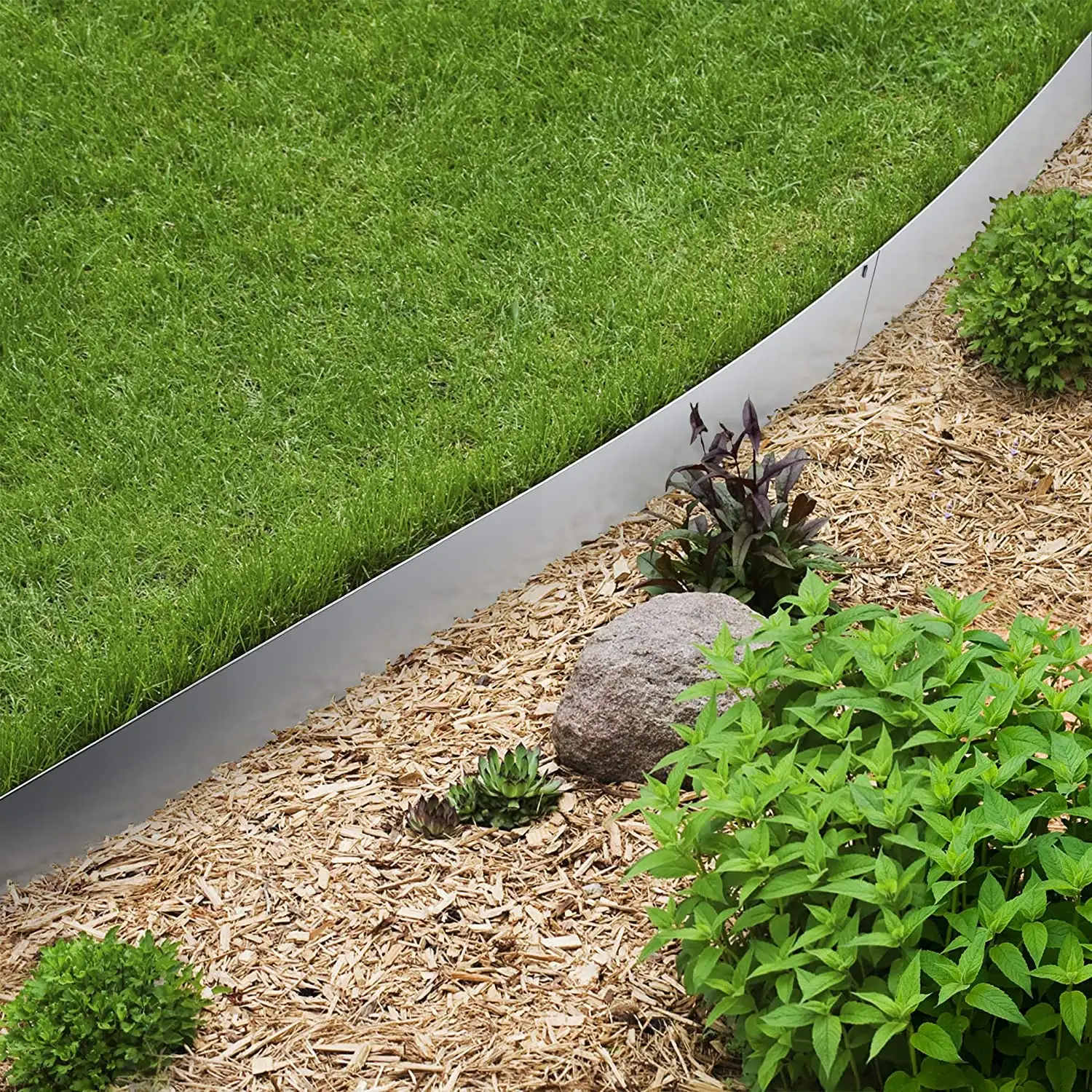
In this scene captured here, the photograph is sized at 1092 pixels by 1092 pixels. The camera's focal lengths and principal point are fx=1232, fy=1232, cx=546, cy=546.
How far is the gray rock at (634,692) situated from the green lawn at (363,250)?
105cm

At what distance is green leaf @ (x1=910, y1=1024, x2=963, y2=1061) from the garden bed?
768 mm

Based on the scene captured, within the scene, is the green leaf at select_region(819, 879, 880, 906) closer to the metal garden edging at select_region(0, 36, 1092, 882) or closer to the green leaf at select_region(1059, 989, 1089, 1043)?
the green leaf at select_region(1059, 989, 1089, 1043)

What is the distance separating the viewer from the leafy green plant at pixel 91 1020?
2703mm

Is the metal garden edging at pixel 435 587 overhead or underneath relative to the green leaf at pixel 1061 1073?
overhead

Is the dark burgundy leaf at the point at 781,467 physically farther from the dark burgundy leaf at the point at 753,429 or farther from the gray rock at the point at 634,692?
the gray rock at the point at 634,692

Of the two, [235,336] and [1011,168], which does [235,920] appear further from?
[1011,168]

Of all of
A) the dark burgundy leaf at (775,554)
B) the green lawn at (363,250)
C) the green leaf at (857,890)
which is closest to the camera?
the green leaf at (857,890)

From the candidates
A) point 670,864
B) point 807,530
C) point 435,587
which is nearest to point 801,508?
point 807,530

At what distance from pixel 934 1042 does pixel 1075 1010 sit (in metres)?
0.23

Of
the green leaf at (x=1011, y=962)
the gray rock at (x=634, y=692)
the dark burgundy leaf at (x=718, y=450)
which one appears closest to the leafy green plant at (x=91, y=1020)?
the gray rock at (x=634, y=692)

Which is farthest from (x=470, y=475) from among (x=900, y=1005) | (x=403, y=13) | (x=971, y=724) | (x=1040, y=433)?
(x=403, y=13)

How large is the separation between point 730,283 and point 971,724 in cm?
317

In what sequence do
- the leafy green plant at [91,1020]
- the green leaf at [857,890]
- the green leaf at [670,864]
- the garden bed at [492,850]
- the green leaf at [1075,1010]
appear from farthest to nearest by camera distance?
the garden bed at [492,850], the leafy green plant at [91,1020], the green leaf at [670,864], the green leaf at [857,890], the green leaf at [1075,1010]

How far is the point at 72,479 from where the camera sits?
455 centimetres
